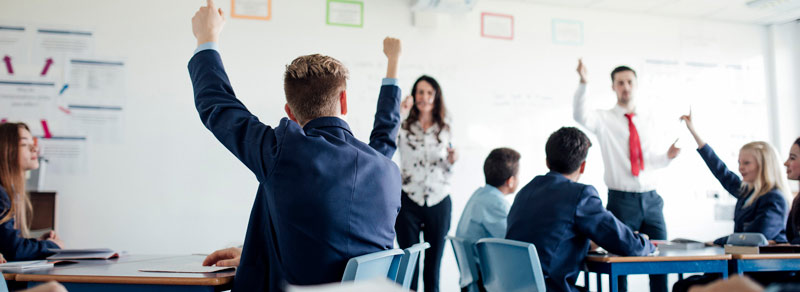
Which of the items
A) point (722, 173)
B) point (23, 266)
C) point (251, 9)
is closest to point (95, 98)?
point (251, 9)

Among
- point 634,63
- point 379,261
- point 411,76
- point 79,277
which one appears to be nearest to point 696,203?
point 634,63

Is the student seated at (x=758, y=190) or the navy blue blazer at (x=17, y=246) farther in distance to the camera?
the student seated at (x=758, y=190)

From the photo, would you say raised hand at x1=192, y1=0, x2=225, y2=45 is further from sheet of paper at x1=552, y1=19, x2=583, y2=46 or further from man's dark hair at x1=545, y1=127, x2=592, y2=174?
sheet of paper at x1=552, y1=19, x2=583, y2=46

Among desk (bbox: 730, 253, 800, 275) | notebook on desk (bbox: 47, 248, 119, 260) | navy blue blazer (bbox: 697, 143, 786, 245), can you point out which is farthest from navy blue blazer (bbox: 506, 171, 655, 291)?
notebook on desk (bbox: 47, 248, 119, 260)

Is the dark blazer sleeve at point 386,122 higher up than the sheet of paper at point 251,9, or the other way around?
the sheet of paper at point 251,9

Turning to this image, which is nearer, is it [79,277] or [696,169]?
[79,277]

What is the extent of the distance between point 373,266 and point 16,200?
1.86m

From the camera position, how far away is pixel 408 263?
1.59 meters

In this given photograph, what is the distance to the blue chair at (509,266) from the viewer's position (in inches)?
75.7

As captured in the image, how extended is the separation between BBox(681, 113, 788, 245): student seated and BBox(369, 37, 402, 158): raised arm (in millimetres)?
2000

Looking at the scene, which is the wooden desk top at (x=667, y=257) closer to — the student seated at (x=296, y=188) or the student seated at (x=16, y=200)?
the student seated at (x=296, y=188)

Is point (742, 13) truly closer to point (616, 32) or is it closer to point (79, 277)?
point (616, 32)

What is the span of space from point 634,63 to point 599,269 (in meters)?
3.33

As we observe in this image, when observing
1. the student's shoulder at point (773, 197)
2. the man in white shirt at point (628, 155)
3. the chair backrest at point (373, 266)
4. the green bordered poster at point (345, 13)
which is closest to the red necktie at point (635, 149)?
the man in white shirt at point (628, 155)
